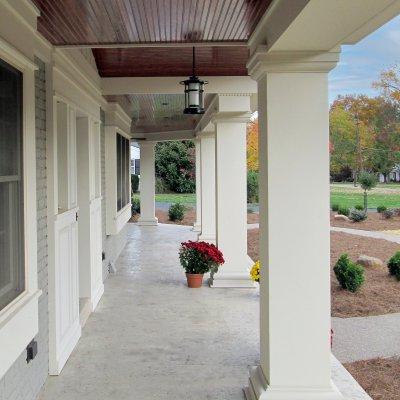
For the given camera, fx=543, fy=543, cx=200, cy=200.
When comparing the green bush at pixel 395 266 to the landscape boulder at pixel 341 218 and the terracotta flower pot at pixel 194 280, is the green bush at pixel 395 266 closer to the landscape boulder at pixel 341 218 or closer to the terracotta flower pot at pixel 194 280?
the terracotta flower pot at pixel 194 280

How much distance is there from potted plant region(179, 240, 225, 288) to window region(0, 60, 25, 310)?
4.52 meters

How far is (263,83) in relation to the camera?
3797 millimetres

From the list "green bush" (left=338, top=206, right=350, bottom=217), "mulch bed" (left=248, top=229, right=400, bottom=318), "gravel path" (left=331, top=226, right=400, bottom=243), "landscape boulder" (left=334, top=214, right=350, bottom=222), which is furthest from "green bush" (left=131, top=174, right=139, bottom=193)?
"mulch bed" (left=248, top=229, right=400, bottom=318)

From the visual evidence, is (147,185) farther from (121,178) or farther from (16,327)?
(16,327)

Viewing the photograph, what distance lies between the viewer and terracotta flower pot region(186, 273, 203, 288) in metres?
7.86

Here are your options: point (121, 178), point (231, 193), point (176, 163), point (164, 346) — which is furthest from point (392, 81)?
point (164, 346)

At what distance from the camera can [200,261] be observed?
7.89m

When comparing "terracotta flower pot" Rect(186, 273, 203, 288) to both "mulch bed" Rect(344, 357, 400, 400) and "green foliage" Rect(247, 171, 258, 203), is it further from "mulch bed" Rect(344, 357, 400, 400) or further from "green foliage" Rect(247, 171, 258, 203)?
"green foliage" Rect(247, 171, 258, 203)

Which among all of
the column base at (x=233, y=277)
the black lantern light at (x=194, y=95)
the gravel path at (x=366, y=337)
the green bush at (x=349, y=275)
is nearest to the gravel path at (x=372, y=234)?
the green bush at (x=349, y=275)

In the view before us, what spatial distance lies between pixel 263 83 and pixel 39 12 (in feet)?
5.14

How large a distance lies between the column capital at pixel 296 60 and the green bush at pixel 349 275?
6.05 m

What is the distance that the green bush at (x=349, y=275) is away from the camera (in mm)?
9031

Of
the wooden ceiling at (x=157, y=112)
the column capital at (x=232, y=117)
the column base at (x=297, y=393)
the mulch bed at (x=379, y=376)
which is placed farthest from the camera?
the wooden ceiling at (x=157, y=112)

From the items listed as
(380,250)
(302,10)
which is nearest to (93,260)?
(302,10)
